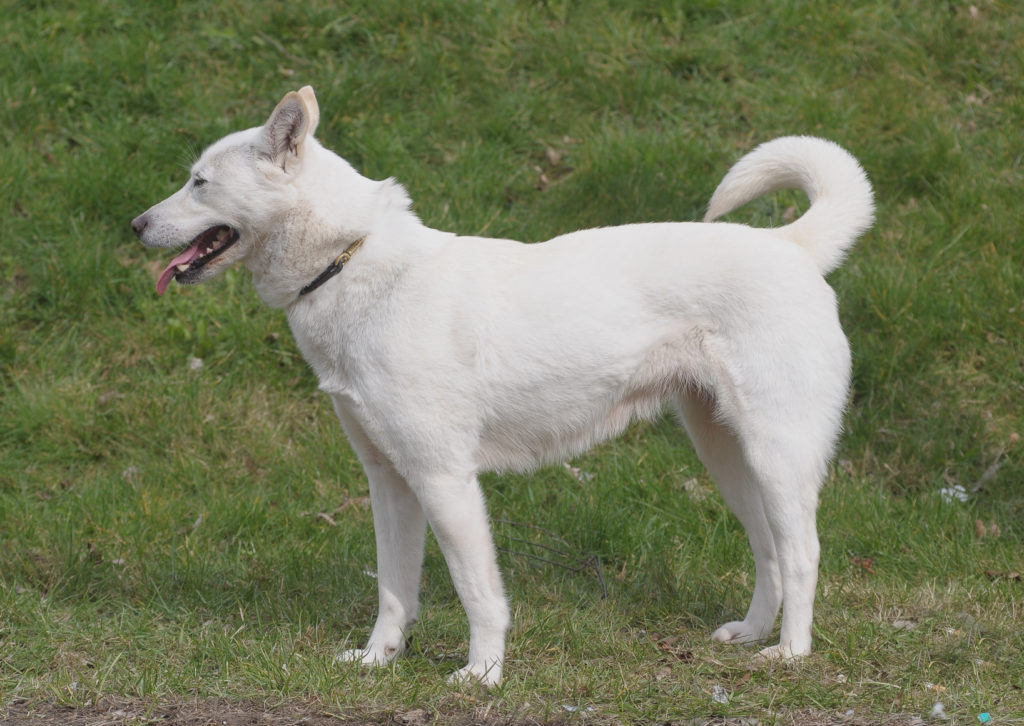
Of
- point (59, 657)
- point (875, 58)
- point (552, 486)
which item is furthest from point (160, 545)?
point (875, 58)

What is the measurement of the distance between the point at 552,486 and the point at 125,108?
3.94m

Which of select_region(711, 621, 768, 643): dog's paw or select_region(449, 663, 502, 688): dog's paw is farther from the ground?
select_region(449, 663, 502, 688): dog's paw

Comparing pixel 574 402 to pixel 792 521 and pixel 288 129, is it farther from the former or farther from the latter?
pixel 288 129

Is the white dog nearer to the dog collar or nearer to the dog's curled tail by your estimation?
the dog collar

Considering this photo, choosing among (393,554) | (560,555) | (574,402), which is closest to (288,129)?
(574,402)

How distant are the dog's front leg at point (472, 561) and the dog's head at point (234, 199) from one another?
3.38ft

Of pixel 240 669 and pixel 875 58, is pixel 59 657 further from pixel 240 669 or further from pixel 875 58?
pixel 875 58

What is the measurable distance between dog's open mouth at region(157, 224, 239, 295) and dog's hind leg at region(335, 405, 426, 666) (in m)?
0.85

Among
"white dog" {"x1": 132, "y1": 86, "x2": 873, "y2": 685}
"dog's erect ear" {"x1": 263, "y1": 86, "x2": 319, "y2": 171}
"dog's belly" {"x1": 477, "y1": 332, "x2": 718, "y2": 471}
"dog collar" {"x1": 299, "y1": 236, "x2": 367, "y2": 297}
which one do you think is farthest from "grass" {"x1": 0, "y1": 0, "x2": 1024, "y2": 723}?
"dog's erect ear" {"x1": 263, "y1": 86, "x2": 319, "y2": 171}

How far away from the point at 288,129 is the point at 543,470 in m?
2.48

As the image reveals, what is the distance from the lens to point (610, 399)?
396 cm

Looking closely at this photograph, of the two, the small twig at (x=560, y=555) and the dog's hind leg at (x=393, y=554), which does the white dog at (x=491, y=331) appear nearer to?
the dog's hind leg at (x=393, y=554)

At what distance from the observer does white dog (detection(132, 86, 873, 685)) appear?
12.3 feet

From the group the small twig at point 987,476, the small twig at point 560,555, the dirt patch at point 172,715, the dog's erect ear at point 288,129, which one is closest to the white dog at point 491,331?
the dog's erect ear at point 288,129
